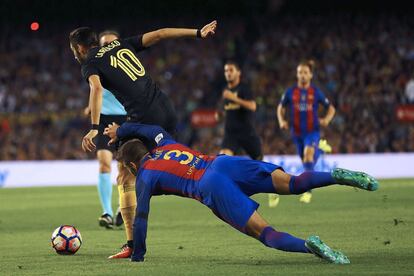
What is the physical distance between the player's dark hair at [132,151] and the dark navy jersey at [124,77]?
0.92 m

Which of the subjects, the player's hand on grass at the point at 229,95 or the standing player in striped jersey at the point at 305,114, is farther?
the standing player in striped jersey at the point at 305,114

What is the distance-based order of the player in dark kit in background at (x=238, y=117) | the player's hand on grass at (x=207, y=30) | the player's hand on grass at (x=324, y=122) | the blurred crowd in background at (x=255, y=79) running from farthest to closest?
the blurred crowd in background at (x=255, y=79) → the player's hand on grass at (x=324, y=122) → the player in dark kit in background at (x=238, y=117) → the player's hand on grass at (x=207, y=30)

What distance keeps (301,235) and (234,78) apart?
639cm

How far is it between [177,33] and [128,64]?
60cm

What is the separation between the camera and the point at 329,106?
17.0 m

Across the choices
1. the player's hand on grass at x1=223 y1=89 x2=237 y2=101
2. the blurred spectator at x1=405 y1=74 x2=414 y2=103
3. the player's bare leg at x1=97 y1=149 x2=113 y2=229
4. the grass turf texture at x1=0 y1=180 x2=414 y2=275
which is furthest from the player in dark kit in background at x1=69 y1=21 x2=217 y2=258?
the blurred spectator at x1=405 y1=74 x2=414 y2=103

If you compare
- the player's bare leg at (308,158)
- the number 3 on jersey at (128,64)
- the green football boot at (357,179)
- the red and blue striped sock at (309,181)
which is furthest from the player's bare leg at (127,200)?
the player's bare leg at (308,158)

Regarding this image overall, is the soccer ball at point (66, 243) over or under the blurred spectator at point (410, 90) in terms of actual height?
over

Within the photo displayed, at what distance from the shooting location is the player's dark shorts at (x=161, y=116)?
9.06 meters

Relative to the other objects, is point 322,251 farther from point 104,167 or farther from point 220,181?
point 104,167

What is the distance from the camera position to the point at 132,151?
811cm

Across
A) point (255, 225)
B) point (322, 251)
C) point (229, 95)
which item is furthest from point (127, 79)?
point (229, 95)

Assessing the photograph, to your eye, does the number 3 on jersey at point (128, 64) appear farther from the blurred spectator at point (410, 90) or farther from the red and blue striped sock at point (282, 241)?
the blurred spectator at point (410, 90)

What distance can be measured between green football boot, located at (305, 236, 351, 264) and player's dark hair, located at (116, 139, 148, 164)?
181cm
